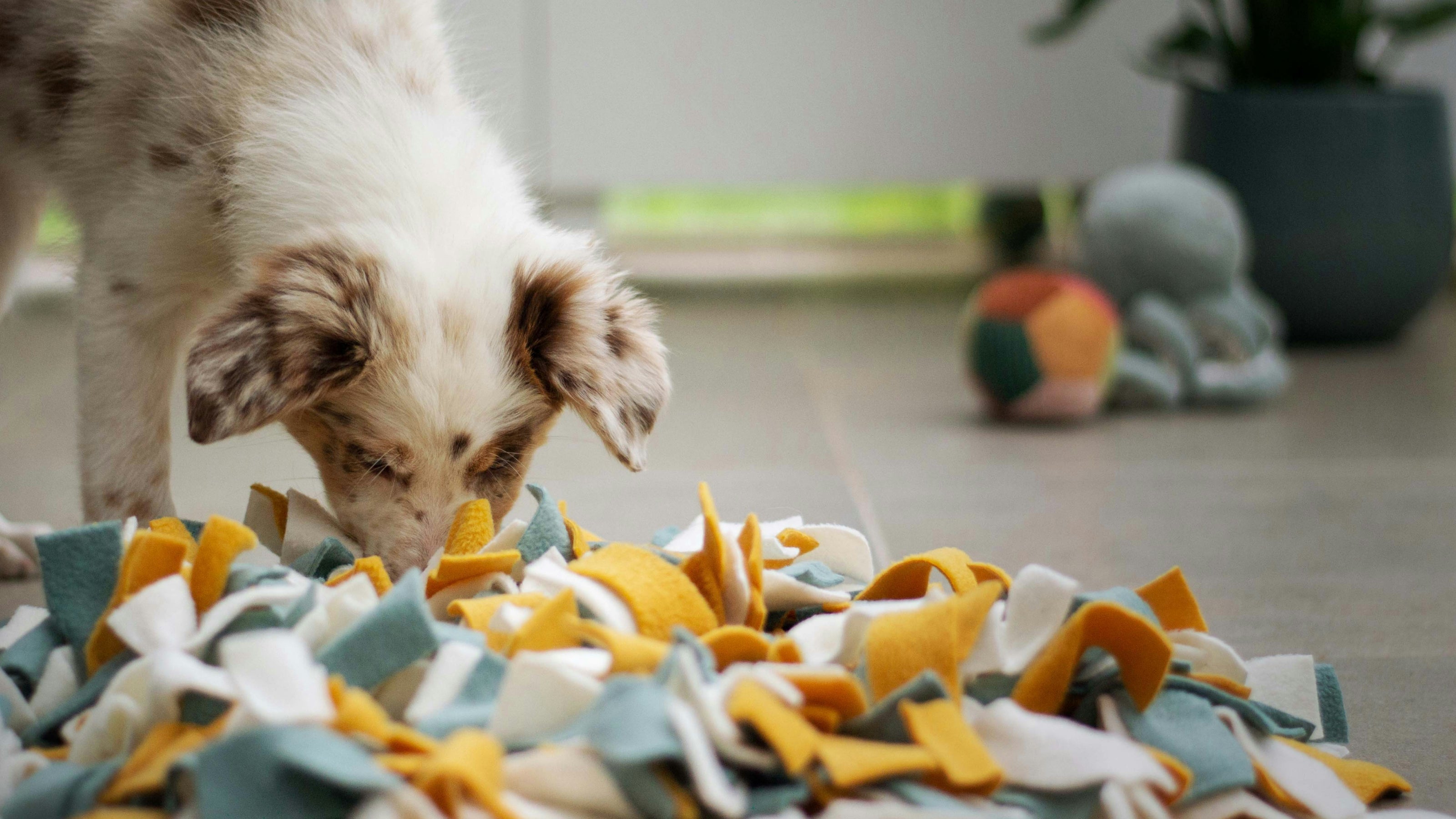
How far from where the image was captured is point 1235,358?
2.96m

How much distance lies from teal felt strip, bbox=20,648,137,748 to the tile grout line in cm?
80

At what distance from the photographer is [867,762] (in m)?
0.97

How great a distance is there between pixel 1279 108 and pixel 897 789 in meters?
2.97

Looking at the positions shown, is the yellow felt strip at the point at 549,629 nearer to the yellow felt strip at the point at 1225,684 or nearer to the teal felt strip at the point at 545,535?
the teal felt strip at the point at 545,535

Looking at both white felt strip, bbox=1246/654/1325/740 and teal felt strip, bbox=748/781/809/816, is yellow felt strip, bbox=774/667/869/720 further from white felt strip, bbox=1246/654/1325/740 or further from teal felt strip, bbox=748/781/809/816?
white felt strip, bbox=1246/654/1325/740

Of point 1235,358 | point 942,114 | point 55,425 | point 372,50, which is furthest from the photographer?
point 942,114

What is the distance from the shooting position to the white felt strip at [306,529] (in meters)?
1.45

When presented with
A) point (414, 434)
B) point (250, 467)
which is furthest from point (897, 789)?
point (250, 467)

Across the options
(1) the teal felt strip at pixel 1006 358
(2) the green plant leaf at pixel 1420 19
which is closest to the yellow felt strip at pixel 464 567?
(1) the teal felt strip at pixel 1006 358

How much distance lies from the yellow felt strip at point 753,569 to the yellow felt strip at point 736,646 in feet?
0.30

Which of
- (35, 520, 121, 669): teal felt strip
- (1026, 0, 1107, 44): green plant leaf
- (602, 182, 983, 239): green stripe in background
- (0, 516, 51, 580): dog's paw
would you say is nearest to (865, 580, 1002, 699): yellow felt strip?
(35, 520, 121, 669): teal felt strip

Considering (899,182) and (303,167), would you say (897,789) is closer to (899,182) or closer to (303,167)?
(303,167)

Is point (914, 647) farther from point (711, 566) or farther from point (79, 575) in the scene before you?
point (79, 575)

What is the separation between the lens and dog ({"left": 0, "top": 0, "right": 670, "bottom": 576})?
1.33 m
